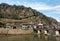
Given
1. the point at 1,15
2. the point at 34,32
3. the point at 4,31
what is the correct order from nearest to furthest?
the point at 4,31, the point at 34,32, the point at 1,15

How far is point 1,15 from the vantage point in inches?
7505

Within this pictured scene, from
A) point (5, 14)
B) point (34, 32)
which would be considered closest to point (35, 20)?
point (5, 14)

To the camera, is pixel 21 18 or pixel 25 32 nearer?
pixel 25 32

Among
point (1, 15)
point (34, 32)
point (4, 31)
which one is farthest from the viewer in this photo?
point (1, 15)

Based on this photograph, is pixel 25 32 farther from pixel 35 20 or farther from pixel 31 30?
pixel 35 20

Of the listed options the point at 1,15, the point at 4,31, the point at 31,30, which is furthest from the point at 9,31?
the point at 1,15

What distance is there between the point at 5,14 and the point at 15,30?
91.9 meters

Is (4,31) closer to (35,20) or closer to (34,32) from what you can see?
(34,32)

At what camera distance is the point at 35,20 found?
195875mm

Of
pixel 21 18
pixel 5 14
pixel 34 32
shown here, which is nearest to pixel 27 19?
pixel 21 18

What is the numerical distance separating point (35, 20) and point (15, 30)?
87.1m

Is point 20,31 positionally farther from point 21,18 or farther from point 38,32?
point 21,18

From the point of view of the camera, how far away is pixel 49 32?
11038 cm

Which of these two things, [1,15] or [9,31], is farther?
[1,15]
